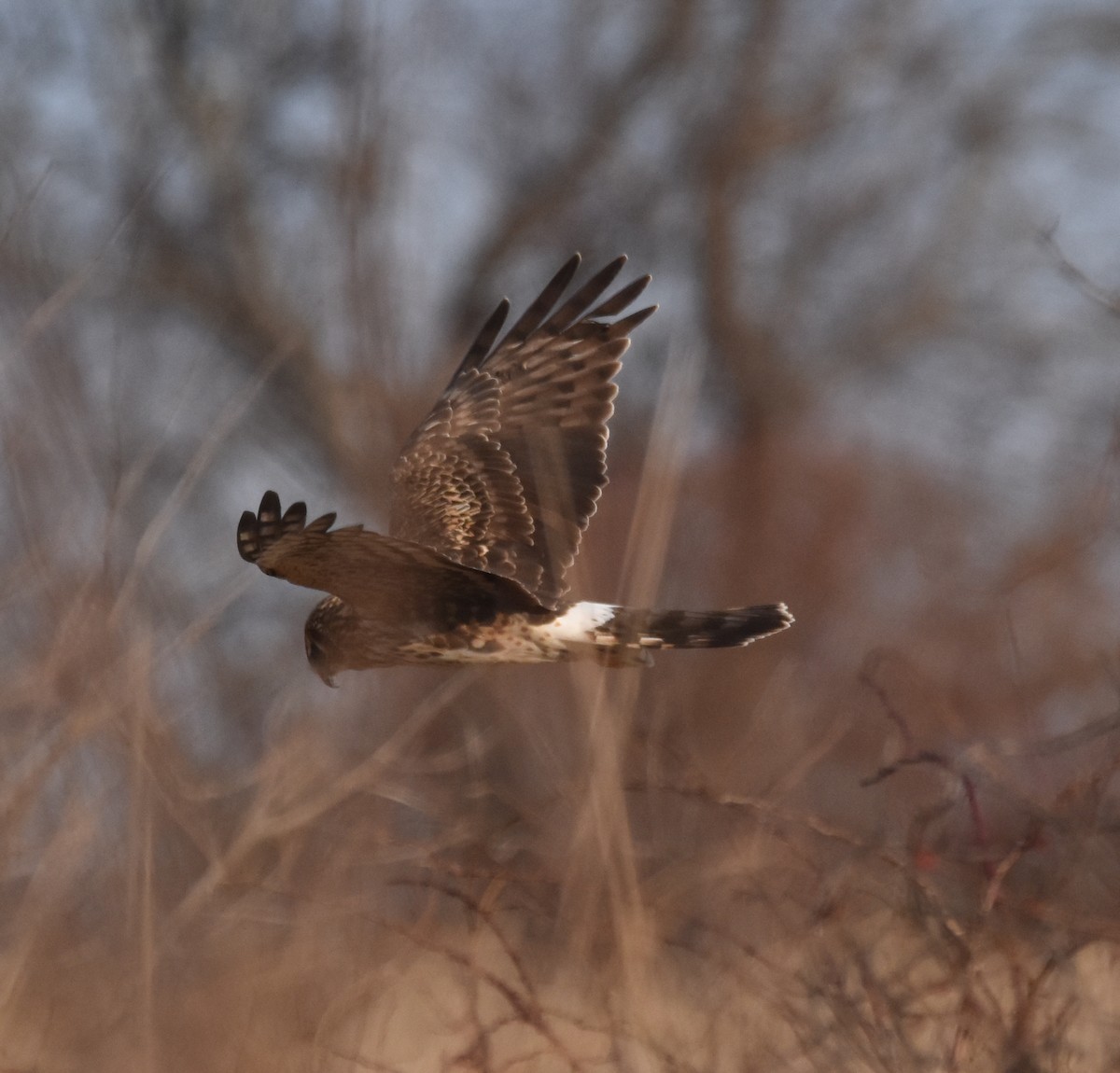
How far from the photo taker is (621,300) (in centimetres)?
354

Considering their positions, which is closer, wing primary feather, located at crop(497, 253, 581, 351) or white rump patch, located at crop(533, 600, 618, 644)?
white rump patch, located at crop(533, 600, 618, 644)

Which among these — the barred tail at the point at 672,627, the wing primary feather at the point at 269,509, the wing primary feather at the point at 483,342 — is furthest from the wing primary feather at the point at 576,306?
the wing primary feather at the point at 269,509

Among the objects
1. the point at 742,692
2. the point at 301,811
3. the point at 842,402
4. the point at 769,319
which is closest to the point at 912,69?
the point at 769,319

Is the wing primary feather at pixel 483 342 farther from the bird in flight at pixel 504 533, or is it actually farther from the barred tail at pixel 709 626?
the barred tail at pixel 709 626

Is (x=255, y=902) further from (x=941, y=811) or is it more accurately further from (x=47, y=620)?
(x=941, y=811)

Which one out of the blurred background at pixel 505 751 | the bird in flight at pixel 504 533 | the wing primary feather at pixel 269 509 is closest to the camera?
the blurred background at pixel 505 751

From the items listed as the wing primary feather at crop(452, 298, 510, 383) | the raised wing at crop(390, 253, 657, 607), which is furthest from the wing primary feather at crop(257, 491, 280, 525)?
the wing primary feather at crop(452, 298, 510, 383)

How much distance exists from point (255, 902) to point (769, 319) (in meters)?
7.80

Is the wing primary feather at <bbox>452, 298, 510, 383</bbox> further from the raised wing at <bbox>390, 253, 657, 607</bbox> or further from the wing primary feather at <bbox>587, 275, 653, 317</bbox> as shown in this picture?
the wing primary feather at <bbox>587, 275, 653, 317</bbox>

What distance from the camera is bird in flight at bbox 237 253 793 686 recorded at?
312cm

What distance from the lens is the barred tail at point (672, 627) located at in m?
3.13

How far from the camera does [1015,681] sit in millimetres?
1758

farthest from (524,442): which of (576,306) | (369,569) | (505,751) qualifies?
(505,751)

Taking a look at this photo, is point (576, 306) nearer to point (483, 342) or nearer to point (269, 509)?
point (483, 342)
